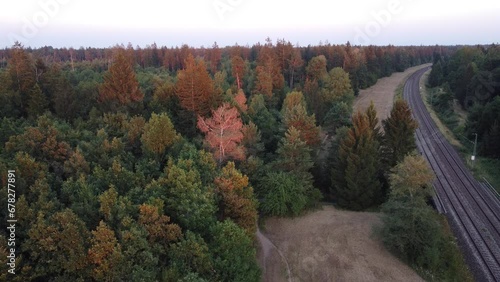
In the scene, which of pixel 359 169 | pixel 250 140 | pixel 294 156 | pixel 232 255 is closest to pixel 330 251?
pixel 232 255

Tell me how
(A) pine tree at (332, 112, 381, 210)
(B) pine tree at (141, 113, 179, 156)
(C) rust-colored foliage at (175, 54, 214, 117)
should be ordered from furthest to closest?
(C) rust-colored foliage at (175, 54, 214, 117)
(A) pine tree at (332, 112, 381, 210)
(B) pine tree at (141, 113, 179, 156)

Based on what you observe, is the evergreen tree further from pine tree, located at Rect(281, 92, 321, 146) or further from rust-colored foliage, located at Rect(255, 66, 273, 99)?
rust-colored foliage, located at Rect(255, 66, 273, 99)

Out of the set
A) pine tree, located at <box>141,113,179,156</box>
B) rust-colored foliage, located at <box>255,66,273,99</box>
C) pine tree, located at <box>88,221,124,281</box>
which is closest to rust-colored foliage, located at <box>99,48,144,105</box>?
pine tree, located at <box>141,113,179,156</box>

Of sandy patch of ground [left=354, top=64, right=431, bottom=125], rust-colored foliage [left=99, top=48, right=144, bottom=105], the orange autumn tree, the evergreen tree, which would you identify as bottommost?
the evergreen tree

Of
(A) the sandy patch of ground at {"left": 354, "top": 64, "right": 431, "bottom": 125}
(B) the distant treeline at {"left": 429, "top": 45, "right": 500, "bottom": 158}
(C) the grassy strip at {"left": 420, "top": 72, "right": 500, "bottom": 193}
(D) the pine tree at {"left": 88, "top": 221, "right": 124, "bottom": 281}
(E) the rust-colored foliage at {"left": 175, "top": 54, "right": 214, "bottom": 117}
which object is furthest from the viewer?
(A) the sandy patch of ground at {"left": 354, "top": 64, "right": 431, "bottom": 125}

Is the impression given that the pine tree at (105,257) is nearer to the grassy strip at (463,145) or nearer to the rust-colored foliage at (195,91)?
the rust-colored foliage at (195,91)

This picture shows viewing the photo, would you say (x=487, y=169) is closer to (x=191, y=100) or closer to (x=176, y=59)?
(x=191, y=100)

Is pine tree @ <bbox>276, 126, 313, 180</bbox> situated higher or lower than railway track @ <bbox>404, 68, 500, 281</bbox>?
higher

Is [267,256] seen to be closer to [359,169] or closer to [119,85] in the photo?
[359,169]
